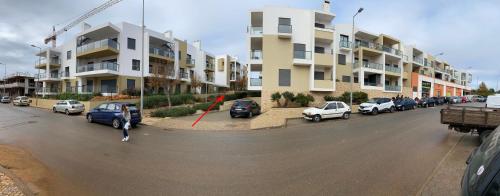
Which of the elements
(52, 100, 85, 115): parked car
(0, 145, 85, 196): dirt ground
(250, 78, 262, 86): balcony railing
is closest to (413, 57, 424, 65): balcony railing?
(250, 78, 262, 86): balcony railing

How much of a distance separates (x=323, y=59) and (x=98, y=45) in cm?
2761

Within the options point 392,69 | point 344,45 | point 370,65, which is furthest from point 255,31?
point 392,69

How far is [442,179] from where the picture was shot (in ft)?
17.1

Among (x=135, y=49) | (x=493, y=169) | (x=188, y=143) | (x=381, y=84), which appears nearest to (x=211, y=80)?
(x=135, y=49)

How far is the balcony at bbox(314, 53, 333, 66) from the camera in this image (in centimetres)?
2619

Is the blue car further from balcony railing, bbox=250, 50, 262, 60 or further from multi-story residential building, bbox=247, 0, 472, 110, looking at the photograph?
balcony railing, bbox=250, 50, 262, 60

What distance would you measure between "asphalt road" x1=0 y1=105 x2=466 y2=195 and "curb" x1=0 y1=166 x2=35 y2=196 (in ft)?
2.27

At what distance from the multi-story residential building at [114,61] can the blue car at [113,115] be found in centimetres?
1114

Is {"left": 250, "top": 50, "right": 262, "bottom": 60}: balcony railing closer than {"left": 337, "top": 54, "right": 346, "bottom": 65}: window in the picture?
Yes

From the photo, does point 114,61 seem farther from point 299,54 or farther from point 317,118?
point 317,118

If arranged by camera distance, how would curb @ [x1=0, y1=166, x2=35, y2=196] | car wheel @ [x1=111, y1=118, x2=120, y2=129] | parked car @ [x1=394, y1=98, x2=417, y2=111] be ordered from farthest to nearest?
parked car @ [x1=394, y1=98, x2=417, y2=111] → car wheel @ [x1=111, y1=118, x2=120, y2=129] → curb @ [x1=0, y1=166, x2=35, y2=196]

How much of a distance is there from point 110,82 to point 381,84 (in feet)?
123

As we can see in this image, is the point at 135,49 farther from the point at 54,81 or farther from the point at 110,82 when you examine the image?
the point at 54,81

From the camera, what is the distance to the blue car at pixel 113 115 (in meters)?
13.8
